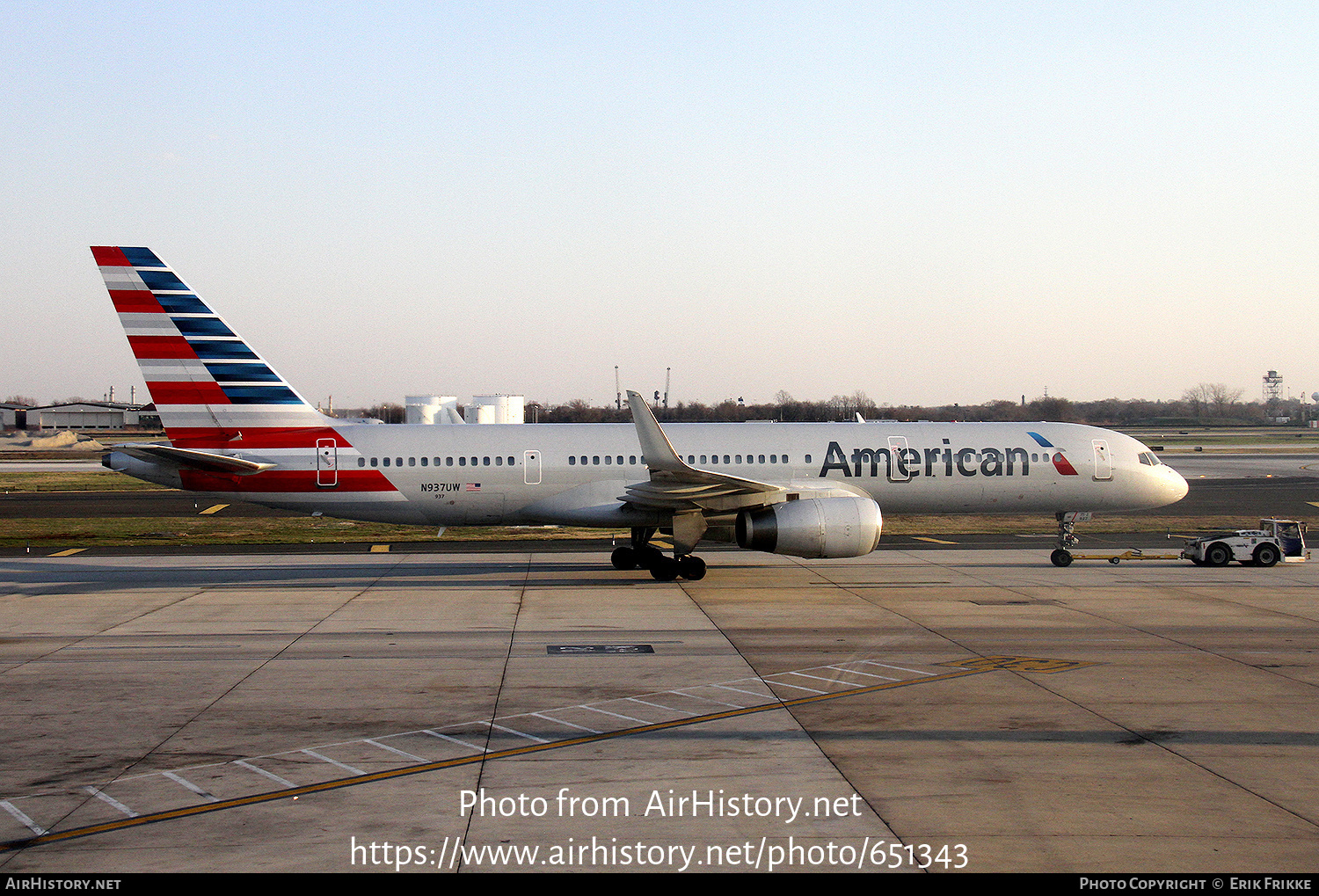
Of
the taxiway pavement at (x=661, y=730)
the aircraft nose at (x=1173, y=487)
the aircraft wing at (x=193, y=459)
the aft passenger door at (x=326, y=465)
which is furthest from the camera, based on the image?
the aircraft nose at (x=1173, y=487)

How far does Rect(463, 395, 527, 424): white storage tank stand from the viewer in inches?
2891

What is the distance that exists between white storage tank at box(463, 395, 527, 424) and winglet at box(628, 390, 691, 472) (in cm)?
4884

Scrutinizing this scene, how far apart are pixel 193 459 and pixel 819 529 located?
48.8 ft

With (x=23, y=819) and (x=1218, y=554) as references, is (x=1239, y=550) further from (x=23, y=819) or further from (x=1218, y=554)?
(x=23, y=819)

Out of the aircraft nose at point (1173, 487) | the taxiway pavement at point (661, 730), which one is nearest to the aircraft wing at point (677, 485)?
the taxiway pavement at point (661, 730)

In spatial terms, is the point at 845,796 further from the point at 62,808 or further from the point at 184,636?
the point at 184,636

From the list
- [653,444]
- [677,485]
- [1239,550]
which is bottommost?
[1239,550]

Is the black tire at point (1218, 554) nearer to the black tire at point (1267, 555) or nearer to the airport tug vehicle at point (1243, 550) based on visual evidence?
the airport tug vehicle at point (1243, 550)

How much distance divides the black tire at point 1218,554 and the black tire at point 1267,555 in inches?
30.0

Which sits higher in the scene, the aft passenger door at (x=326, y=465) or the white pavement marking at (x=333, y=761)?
the aft passenger door at (x=326, y=465)

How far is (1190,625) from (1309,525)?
23.7m

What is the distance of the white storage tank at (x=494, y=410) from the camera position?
241 ft

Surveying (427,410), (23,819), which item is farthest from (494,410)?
(23,819)

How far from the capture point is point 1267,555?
27688 millimetres
